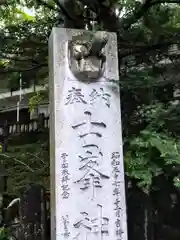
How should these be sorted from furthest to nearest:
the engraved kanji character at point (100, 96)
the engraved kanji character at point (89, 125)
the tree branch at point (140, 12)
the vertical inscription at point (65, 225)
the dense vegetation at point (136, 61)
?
the tree branch at point (140, 12)
the engraved kanji character at point (100, 96)
the engraved kanji character at point (89, 125)
the dense vegetation at point (136, 61)
the vertical inscription at point (65, 225)

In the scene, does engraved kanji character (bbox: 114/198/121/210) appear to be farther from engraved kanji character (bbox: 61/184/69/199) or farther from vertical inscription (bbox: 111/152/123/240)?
engraved kanji character (bbox: 61/184/69/199)

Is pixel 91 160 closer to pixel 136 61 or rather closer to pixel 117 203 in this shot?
pixel 117 203

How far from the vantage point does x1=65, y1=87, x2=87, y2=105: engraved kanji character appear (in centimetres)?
358

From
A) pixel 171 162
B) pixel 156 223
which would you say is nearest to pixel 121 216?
pixel 171 162

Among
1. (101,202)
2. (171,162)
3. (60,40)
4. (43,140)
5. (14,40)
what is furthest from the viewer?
(43,140)

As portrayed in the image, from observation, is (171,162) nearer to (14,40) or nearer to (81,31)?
(81,31)

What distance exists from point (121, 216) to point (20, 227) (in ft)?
5.93

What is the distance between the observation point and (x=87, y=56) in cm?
372

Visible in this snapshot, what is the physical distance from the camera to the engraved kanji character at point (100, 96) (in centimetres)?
367

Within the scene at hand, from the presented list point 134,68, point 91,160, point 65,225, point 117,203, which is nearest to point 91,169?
point 91,160

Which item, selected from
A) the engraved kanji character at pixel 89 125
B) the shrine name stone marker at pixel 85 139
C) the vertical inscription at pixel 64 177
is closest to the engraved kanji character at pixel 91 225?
the shrine name stone marker at pixel 85 139

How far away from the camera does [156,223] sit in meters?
4.61

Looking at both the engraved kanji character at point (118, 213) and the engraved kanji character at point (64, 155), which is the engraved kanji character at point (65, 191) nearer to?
the engraved kanji character at point (64, 155)

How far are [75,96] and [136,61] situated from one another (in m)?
1.38
